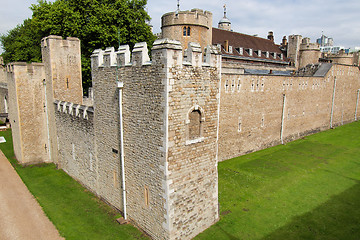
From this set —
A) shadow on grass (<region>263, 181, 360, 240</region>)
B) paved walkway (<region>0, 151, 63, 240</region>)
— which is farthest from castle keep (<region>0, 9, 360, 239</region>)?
shadow on grass (<region>263, 181, 360, 240</region>)

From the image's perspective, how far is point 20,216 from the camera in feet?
37.8

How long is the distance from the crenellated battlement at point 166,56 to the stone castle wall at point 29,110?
26.3ft

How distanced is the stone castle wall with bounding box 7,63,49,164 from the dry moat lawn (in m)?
1.14

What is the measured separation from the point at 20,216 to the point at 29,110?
8059 mm

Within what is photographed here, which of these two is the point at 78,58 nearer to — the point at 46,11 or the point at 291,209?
the point at 46,11

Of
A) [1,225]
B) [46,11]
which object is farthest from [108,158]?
[46,11]

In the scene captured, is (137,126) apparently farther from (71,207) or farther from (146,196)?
(71,207)

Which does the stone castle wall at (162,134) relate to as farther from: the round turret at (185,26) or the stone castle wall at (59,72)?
the round turret at (185,26)

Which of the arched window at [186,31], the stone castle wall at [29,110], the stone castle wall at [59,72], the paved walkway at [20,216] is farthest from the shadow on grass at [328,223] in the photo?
the arched window at [186,31]

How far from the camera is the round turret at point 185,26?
71.1 feet

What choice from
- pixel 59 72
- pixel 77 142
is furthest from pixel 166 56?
pixel 59 72

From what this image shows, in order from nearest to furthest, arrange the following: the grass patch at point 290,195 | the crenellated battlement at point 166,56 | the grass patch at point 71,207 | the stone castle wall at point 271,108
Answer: the crenellated battlement at point 166,56 → the grass patch at point 71,207 → the grass patch at point 290,195 → the stone castle wall at point 271,108

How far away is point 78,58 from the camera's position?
16938mm

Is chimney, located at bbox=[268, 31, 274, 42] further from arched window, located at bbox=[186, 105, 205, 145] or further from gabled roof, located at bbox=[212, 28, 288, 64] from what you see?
arched window, located at bbox=[186, 105, 205, 145]
